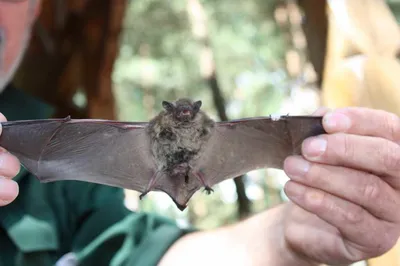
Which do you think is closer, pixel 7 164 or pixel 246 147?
pixel 7 164

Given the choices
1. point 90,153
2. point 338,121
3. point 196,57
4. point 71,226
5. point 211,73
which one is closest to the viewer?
point 338,121

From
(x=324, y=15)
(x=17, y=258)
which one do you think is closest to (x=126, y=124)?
(x=17, y=258)

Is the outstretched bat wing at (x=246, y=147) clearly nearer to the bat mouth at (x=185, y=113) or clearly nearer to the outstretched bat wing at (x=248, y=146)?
the outstretched bat wing at (x=248, y=146)

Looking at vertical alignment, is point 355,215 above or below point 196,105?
below

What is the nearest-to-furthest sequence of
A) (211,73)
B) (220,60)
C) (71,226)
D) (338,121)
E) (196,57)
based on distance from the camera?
(338,121), (71,226), (211,73), (196,57), (220,60)

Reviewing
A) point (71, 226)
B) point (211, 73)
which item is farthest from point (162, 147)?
point (211, 73)

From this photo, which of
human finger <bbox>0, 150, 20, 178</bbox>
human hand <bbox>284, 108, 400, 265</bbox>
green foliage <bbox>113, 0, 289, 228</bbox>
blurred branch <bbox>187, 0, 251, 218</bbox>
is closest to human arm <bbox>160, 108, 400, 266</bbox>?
human hand <bbox>284, 108, 400, 265</bbox>

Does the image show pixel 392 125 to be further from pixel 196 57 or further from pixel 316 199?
pixel 196 57

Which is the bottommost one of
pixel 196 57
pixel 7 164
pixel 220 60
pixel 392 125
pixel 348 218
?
pixel 220 60

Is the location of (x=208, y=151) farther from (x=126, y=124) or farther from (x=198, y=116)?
(x=126, y=124)
